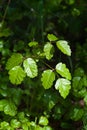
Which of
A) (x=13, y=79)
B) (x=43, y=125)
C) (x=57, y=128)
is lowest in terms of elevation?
(x=57, y=128)

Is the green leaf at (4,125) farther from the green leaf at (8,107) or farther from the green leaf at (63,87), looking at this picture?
the green leaf at (63,87)

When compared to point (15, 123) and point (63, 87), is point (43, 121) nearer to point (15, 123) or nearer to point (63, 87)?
point (15, 123)

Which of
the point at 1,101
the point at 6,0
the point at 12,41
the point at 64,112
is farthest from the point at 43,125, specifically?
the point at 6,0

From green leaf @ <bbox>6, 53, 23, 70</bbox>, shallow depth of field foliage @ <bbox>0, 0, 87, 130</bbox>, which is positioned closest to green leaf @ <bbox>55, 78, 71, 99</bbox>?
shallow depth of field foliage @ <bbox>0, 0, 87, 130</bbox>

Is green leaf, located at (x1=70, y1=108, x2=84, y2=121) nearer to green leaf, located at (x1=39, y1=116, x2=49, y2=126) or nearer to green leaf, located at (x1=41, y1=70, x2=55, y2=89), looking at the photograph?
green leaf, located at (x1=39, y1=116, x2=49, y2=126)

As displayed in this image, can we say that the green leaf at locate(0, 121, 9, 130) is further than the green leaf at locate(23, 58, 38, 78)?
Yes

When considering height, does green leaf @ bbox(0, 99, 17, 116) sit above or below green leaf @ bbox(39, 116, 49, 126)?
above

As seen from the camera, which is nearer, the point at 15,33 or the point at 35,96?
the point at 35,96

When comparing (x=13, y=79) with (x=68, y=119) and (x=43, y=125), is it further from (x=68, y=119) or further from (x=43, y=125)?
(x=68, y=119)
